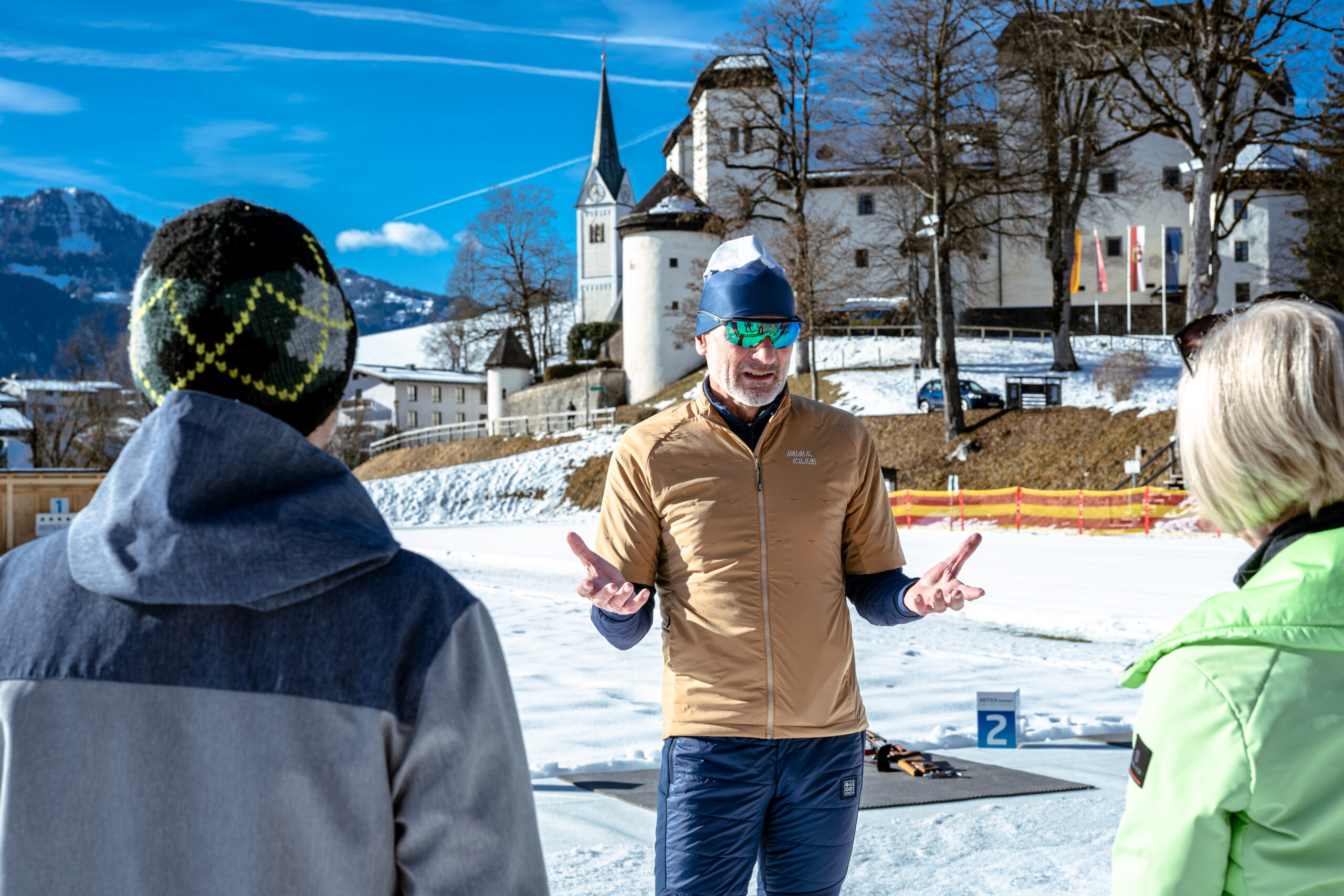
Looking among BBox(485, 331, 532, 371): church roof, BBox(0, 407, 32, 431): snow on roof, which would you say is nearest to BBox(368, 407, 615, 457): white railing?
BBox(485, 331, 532, 371): church roof

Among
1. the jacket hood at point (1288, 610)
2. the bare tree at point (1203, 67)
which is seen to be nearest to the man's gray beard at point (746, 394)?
the jacket hood at point (1288, 610)

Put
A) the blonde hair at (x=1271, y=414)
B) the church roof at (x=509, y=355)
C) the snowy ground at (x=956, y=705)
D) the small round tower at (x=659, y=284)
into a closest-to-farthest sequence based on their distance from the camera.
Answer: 1. the blonde hair at (x=1271, y=414)
2. the snowy ground at (x=956, y=705)
3. the small round tower at (x=659, y=284)
4. the church roof at (x=509, y=355)

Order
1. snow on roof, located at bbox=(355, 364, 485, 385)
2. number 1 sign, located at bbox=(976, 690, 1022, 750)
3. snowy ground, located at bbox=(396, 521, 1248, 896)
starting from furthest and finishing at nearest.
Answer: snow on roof, located at bbox=(355, 364, 485, 385)
number 1 sign, located at bbox=(976, 690, 1022, 750)
snowy ground, located at bbox=(396, 521, 1248, 896)

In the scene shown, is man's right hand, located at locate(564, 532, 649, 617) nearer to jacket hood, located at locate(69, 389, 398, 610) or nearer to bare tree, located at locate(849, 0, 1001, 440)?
jacket hood, located at locate(69, 389, 398, 610)

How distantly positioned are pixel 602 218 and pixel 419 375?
22.9 m

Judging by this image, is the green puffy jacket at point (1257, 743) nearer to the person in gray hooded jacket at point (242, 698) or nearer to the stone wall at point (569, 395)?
the person in gray hooded jacket at point (242, 698)

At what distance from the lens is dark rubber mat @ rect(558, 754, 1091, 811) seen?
210 inches

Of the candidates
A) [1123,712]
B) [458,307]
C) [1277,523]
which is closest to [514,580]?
[1123,712]

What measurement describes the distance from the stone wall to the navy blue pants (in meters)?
48.8

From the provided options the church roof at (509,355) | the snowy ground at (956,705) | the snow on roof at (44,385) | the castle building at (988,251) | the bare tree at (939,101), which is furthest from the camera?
the snow on roof at (44,385)

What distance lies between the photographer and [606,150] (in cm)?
9738

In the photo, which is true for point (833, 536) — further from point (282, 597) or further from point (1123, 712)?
point (1123, 712)

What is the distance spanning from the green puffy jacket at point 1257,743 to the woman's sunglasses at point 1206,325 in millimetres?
397

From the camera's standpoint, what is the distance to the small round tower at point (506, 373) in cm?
6312
